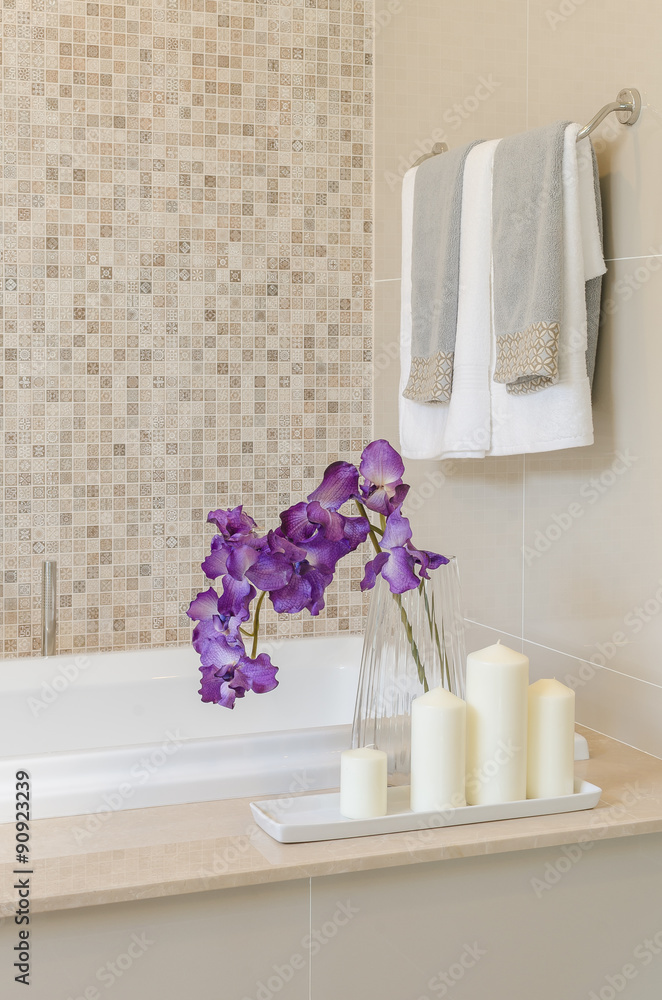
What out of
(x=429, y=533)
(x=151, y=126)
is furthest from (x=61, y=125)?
(x=429, y=533)

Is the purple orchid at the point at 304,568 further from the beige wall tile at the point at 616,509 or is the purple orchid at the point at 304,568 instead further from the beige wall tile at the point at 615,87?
the beige wall tile at the point at 615,87

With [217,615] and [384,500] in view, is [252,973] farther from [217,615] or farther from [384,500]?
[384,500]

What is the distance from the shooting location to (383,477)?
1.34 metres

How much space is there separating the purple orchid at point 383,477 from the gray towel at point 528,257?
1.33ft

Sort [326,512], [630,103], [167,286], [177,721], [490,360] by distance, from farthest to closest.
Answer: [167,286] < [177,721] < [490,360] < [630,103] < [326,512]

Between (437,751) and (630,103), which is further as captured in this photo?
(630,103)

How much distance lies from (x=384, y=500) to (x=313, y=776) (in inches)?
16.4

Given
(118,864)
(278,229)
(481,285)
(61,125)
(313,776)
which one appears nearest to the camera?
(118,864)

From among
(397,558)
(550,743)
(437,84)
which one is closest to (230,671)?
(397,558)

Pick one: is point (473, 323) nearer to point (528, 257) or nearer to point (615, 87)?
point (528, 257)

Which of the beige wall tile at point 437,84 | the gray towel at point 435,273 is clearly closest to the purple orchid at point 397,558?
the gray towel at point 435,273

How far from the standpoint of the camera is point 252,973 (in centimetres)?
117

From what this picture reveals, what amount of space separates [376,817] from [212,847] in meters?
0.21

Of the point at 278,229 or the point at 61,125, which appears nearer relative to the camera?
the point at 61,125
